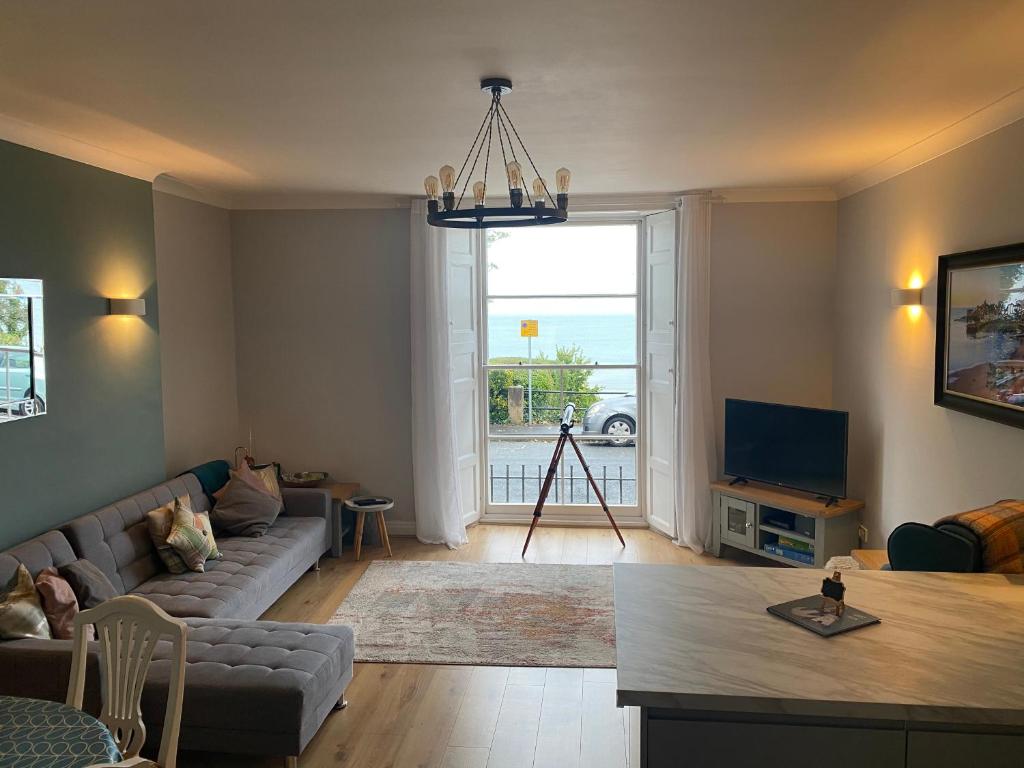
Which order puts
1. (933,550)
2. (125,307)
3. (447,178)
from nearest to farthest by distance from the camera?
1. (933,550)
2. (447,178)
3. (125,307)

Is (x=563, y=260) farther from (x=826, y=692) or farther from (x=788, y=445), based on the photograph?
(x=826, y=692)

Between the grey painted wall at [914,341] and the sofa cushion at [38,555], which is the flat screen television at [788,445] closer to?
the grey painted wall at [914,341]

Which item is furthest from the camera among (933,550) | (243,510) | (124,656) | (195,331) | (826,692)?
(195,331)

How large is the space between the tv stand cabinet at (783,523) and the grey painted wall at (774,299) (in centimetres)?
84

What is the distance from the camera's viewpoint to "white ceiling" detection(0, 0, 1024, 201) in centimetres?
234

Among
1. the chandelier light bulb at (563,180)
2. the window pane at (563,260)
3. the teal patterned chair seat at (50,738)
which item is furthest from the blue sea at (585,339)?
the teal patterned chair seat at (50,738)

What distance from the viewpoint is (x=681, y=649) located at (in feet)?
6.75

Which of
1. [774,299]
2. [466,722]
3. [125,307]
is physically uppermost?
[774,299]

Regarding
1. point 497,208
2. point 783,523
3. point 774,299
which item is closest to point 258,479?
point 497,208

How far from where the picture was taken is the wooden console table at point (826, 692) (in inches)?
71.3

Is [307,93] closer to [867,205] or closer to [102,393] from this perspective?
[102,393]

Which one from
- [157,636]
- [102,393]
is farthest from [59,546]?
[157,636]

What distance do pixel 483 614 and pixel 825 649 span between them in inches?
116

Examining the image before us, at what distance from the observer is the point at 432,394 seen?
6031 mm
